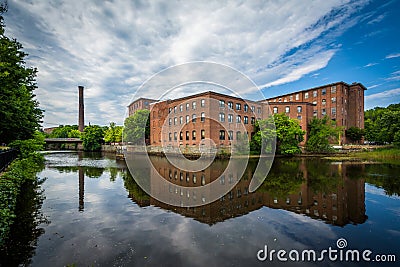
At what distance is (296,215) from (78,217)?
8.51 meters

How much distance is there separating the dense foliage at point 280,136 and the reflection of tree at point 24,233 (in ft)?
104

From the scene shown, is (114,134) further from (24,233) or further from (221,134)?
(24,233)

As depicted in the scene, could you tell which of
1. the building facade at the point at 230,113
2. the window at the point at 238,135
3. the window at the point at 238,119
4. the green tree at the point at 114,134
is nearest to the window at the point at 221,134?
the building facade at the point at 230,113

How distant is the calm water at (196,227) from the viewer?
210 inches

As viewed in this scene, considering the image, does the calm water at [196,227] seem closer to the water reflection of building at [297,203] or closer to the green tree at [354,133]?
the water reflection of building at [297,203]

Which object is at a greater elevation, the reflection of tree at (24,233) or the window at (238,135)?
the window at (238,135)

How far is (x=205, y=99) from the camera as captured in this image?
38031 millimetres

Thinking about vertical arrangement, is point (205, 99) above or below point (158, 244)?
above

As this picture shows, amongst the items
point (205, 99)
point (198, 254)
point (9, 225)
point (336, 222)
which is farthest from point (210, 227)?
point (205, 99)

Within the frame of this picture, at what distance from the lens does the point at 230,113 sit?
4094 cm

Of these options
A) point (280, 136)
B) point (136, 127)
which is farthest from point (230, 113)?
point (136, 127)

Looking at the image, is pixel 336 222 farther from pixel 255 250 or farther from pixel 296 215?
pixel 255 250

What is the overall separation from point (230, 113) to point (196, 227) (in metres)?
35.0

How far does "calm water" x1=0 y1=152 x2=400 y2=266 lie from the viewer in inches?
210
